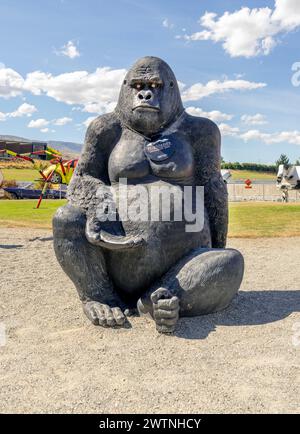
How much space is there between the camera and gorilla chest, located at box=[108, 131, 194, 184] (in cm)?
350

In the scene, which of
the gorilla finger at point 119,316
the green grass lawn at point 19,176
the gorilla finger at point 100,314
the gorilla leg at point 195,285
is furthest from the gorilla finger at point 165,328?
the green grass lawn at point 19,176

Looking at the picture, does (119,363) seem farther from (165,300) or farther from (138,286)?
(138,286)

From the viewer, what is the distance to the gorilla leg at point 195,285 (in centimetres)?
319

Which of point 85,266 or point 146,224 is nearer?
point 146,224

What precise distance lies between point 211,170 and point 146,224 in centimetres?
84

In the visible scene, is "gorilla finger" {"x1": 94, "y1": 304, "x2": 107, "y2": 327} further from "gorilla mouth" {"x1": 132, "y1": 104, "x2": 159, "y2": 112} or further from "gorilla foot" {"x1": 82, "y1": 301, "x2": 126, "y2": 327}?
"gorilla mouth" {"x1": 132, "y1": 104, "x2": 159, "y2": 112}

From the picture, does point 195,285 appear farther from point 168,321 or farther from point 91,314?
point 91,314

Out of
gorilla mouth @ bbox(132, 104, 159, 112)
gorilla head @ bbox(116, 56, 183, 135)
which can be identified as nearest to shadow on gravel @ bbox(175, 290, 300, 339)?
gorilla head @ bbox(116, 56, 183, 135)

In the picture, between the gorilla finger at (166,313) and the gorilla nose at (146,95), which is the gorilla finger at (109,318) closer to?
the gorilla finger at (166,313)

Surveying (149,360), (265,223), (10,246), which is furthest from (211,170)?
(265,223)

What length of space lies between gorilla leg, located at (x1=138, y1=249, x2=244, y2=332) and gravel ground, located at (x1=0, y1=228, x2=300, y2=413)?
0.14 metres

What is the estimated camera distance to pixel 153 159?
3.51 m

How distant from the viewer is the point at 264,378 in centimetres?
258
